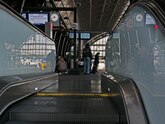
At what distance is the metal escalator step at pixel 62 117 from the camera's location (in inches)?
165

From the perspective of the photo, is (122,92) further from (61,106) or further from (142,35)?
(61,106)

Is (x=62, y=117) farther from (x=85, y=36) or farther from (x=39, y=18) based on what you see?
(x=85, y=36)

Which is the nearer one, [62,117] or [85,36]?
[62,117]

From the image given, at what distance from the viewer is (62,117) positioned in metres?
4.20

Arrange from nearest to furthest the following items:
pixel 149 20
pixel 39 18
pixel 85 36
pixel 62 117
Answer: pixel 149 20
pixel 62 117
pixel 39 18
pixel 85 36

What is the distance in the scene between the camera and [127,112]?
3.48 metres

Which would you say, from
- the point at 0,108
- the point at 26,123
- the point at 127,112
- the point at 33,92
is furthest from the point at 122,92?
the point at 33,92

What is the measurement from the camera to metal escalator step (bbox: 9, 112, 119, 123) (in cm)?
418

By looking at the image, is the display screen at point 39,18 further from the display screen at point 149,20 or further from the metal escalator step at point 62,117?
the display screen at point 149,20

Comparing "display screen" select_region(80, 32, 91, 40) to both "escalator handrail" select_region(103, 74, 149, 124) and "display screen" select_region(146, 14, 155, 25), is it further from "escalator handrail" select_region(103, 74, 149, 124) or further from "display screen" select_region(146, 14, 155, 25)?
"display screen" select_region(146, 14, 155, 25)

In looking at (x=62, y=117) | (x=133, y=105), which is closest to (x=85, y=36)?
(x=62, y=117)

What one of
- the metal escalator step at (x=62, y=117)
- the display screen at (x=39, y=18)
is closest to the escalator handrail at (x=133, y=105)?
the metal escalator step at (x=62, y=117)

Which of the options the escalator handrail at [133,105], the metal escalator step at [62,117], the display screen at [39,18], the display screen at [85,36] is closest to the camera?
the escalator handrail at [133,105]

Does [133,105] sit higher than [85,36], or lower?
lower
